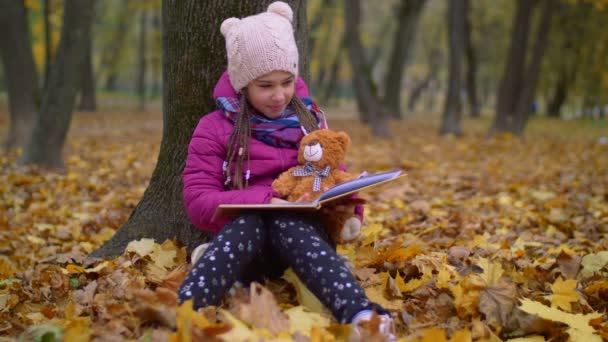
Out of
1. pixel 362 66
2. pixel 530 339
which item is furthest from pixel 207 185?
pixel 362 66

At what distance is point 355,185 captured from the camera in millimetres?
2375

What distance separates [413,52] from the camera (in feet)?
150

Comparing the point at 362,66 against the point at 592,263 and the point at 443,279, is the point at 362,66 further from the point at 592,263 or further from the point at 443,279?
the point at 443,279

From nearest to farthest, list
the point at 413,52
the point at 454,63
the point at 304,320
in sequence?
the point at 304,320, the point at 454,63, the point at 413,52

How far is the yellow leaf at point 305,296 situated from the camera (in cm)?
237

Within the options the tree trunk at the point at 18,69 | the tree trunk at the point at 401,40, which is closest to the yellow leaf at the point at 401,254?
the tree trunk at the point at 18,69

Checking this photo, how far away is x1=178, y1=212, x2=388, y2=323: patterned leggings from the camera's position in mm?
2236

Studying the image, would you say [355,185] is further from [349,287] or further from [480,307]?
[480,307]

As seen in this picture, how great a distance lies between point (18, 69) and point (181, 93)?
6.77 m

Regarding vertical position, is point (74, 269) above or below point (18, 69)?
below

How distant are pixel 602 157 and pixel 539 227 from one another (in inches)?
259

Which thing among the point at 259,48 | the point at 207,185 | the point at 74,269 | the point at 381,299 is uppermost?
the point at 259,48

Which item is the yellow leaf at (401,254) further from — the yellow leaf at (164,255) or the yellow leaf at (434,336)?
the yellow leaf at (164,255)

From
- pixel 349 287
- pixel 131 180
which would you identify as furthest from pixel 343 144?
pixel 131 180
